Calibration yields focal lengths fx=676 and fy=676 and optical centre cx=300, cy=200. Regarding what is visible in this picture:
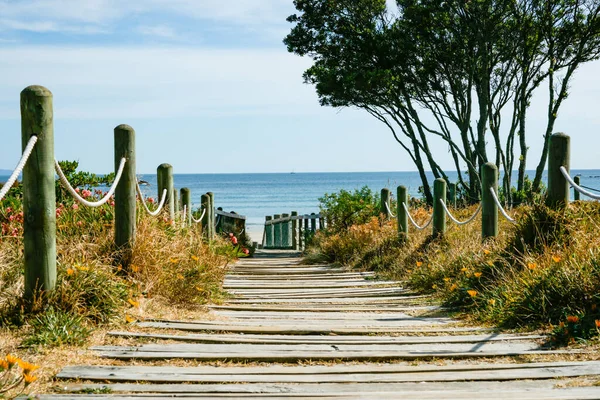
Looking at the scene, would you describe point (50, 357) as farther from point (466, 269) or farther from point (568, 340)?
point (466, 269)

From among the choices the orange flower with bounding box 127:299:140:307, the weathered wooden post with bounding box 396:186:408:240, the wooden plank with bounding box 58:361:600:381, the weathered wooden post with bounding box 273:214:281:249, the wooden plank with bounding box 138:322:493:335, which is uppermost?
the weathered wooden post with bounding box 396:186:408:240

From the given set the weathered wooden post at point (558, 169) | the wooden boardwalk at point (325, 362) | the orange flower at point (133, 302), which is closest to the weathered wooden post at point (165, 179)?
the wooden boardwalk at point (325, 362)

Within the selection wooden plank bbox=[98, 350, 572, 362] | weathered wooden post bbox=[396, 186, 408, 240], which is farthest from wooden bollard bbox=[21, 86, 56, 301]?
weathered wooden post bbox=[396, 186, 408, 240]

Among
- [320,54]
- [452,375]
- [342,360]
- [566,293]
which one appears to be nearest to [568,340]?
[566,293]

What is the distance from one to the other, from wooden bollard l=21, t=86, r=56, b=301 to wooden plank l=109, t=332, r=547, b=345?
68 cm

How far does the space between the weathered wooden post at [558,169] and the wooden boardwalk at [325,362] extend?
1767 millimetres

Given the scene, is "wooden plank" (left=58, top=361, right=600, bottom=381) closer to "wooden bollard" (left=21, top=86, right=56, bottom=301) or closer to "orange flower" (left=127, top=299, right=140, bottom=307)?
"wooden bollard" (left=21, top=86, right=56, bottom=301)

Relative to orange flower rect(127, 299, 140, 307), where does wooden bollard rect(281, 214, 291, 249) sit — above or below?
below

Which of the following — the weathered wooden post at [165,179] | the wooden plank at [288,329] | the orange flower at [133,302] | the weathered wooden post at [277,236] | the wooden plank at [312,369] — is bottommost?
the weathered wooden post at [277,236]

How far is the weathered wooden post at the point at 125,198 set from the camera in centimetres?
623

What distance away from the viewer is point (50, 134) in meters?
4.78

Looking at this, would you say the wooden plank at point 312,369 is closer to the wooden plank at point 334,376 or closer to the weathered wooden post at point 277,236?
the wooden plank at point 334,376

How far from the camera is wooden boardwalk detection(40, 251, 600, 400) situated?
3633 millimetres

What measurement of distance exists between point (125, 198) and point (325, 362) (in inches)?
112
